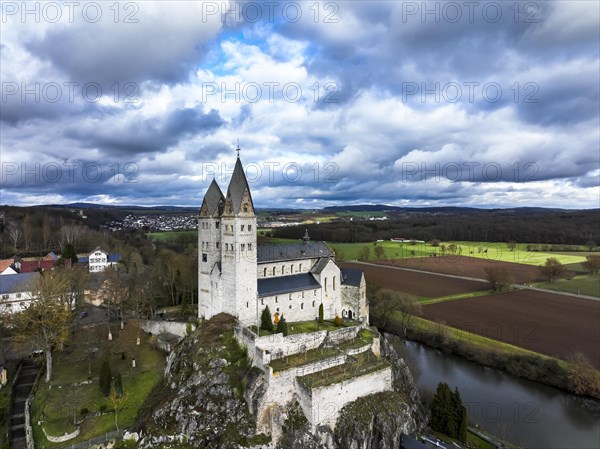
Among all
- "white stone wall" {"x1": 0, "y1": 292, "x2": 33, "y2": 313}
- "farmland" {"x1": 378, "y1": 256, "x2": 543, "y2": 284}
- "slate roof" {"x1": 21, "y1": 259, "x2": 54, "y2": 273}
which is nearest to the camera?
"white stone wall" {"x1": 0, "y1": 292, "x2": 33, "y2": 313}

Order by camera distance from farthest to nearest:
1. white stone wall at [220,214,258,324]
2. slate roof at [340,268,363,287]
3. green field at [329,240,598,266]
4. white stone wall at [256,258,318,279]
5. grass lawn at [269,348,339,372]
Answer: green field at [329,240,598,266], slate roof at [340,268,363,287], white stone wall at [256,258,318,279], white stone wall at [220,214,258,324], grass lawn at [269,348,339,372]

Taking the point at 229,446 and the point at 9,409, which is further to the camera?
the point at 9,409

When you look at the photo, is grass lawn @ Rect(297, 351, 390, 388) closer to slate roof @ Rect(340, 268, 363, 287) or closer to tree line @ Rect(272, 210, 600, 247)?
slate roof @ Rect(340, 268, 363, 287)

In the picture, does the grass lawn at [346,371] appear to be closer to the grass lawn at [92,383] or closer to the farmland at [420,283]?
the grass lawn at [92,383]

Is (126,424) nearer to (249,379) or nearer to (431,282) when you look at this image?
(249,379)

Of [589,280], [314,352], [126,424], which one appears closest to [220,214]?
[314,352]

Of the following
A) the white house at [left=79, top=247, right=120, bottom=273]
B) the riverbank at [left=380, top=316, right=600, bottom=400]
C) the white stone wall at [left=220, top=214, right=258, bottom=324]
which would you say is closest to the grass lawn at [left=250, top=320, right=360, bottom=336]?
the white stone wall at [left=220, top=214, right=258, bottom=324]

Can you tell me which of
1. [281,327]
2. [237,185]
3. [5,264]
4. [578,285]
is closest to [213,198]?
[237,185]
